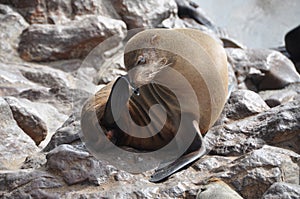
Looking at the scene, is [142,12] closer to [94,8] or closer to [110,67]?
[94,8]

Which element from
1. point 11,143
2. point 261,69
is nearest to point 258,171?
point 11,143

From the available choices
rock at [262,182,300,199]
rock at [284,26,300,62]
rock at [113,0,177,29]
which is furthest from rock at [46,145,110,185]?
rock at [284,26,300,62]

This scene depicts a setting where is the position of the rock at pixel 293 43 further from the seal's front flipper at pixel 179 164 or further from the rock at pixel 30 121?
the seal's front flipper at pixel 179 164

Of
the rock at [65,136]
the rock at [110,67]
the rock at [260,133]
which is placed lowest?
the rock at [110,67]

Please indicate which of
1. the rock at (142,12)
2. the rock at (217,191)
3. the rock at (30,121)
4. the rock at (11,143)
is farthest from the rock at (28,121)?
the rock at (142,12)

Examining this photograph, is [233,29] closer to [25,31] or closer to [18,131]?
[25,31]

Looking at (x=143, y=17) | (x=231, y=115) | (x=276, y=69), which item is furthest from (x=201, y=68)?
(x=143, y=17)

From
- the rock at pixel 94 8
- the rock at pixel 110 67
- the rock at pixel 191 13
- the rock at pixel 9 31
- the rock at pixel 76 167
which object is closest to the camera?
the rock at pixel 76 167

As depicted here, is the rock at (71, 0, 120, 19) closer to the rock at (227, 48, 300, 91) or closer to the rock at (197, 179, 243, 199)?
the rock at (227, 48, 300, 91)
